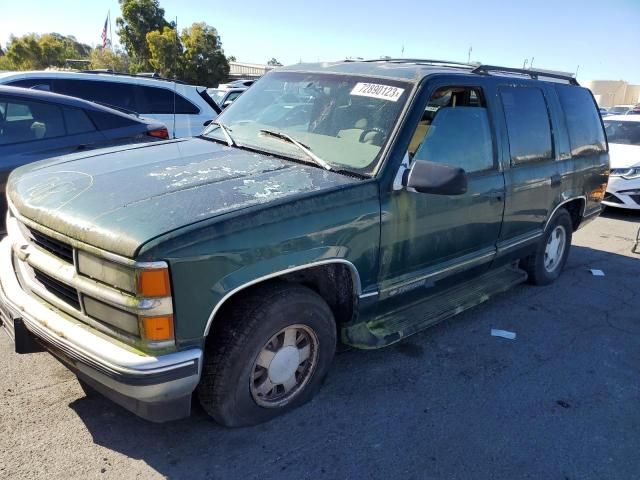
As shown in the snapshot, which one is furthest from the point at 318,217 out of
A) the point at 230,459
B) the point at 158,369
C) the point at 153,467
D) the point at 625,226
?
the point at 625,226

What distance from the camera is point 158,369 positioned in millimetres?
2324

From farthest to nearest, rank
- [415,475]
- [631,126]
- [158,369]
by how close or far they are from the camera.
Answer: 1. [631,126]
2. [415,475]
3. [158,369]

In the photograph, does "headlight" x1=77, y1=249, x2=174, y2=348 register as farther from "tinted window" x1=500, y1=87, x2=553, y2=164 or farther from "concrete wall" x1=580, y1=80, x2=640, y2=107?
"concrete wall" x1=580, y1=80, x2=640, y2=107

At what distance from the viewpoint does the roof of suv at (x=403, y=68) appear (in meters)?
3.60

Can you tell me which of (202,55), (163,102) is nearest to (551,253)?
(163,102)

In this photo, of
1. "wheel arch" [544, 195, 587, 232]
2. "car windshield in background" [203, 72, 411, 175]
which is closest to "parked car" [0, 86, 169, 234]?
"car windshield in background" [203, 72, 411, 175]

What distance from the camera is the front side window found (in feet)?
11.3

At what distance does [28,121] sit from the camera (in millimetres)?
5094

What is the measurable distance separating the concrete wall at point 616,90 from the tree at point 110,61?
182 feet

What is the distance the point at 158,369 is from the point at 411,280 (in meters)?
1.78

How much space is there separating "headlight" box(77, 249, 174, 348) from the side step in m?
1.33

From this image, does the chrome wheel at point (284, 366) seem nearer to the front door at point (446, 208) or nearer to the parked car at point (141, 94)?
the front door at point (446, 208)

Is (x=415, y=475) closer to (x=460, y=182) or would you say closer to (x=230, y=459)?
(x=230, y=459)

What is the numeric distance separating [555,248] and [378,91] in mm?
3124
